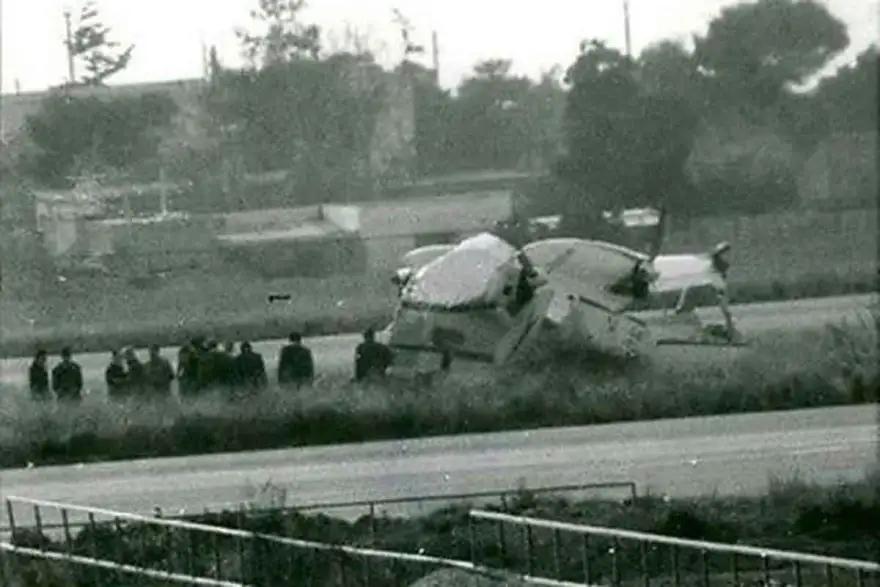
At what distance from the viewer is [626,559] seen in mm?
9359

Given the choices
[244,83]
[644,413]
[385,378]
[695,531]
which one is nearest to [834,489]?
[695,531]

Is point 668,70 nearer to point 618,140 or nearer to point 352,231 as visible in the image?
point 618,140

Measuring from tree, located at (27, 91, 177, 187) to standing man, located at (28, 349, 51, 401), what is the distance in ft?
3.51

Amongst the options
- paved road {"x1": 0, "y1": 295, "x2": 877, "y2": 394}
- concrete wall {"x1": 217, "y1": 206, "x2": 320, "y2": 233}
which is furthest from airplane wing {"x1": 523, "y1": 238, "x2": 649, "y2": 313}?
concrete wall {"x1": 217, "y1": 206, "x2": 320, "y2": 233}

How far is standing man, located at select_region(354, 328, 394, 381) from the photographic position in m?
11.2

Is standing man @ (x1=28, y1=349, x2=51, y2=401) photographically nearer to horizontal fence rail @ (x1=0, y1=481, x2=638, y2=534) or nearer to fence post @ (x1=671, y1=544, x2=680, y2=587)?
horizontal fence rail @ (x1=0, y1=481, x2=638, y2=534)

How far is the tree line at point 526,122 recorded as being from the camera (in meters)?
9.26

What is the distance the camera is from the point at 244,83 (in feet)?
35.1

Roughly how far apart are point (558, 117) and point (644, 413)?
1.76 meters

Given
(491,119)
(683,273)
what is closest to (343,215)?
(491,119)

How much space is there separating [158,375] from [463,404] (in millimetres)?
1503

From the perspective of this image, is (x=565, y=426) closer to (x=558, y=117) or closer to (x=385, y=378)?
(x=385, y=378)

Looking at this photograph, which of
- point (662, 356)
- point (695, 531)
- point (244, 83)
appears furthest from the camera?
point (662, 356)

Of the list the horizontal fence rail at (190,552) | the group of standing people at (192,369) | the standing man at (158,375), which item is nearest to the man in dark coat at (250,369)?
the group of standing people at (192,369)
